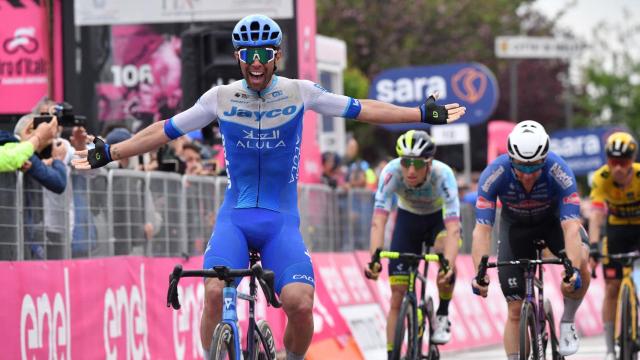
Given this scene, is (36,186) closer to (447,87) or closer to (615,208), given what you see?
(615,208)

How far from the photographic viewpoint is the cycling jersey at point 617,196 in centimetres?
1534

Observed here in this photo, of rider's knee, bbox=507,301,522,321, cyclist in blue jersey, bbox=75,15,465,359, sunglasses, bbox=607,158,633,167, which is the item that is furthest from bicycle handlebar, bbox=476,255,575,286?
sunglasses, bbox=607,158,633,167

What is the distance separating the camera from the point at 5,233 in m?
11.5

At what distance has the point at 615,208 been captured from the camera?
616 inches

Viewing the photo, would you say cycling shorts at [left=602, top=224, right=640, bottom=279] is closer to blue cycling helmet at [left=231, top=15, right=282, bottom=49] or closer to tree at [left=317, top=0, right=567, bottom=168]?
blue cycling helmet at [left=231, top=15, right=282, bottom=49]

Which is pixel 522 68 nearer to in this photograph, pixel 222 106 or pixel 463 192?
pixel 463 192

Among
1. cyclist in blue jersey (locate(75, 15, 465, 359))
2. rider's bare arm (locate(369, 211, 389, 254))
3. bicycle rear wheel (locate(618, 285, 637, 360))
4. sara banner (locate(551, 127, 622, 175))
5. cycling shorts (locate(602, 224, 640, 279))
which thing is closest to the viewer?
cyclist in blue jersey (locate(75, 15, 465, 359))

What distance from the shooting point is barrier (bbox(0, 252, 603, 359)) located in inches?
449

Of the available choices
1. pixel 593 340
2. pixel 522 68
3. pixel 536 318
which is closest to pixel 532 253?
pixel 536 318

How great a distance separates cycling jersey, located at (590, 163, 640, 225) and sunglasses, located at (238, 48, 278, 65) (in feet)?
21.4

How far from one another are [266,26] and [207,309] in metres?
1.74

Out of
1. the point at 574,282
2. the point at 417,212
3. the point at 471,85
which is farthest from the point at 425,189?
the point at 471,85

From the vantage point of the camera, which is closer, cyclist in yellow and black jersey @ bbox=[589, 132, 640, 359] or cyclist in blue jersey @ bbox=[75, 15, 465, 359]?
cyclist in blue jersey @ bbox=[75, 15, 465, 359]

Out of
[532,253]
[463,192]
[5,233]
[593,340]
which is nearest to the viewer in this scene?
[5,233]
